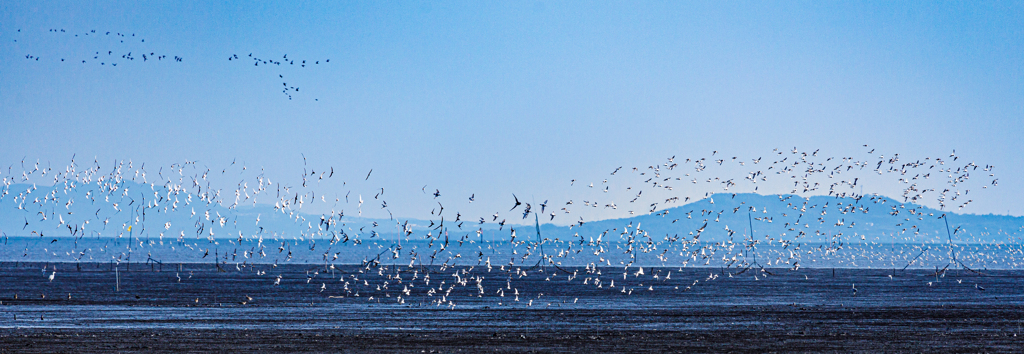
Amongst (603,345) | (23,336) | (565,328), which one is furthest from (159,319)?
(603,345)

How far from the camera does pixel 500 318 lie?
40.7 metres

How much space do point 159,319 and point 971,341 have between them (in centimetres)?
2794

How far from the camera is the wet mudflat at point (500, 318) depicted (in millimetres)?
30484

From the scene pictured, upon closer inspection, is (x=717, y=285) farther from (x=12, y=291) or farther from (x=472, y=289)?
(x=12, y=291)

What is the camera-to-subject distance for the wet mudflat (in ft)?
100

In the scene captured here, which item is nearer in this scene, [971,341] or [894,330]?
[971,341]

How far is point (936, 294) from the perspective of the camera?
2454 inches

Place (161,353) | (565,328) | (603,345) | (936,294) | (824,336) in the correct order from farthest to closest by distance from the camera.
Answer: (936,294) → (565,328) → (824,336) → (603,345) → (161,353)

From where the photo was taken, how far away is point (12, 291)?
192ft

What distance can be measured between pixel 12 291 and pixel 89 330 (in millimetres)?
28493

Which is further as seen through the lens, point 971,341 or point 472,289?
point 472,289

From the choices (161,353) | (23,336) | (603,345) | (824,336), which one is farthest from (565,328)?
(23,336)

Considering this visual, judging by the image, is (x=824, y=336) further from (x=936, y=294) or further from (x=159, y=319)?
(x=936, y=294)

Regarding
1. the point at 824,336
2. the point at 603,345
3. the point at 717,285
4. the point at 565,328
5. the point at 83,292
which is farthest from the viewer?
the point at 717,285
